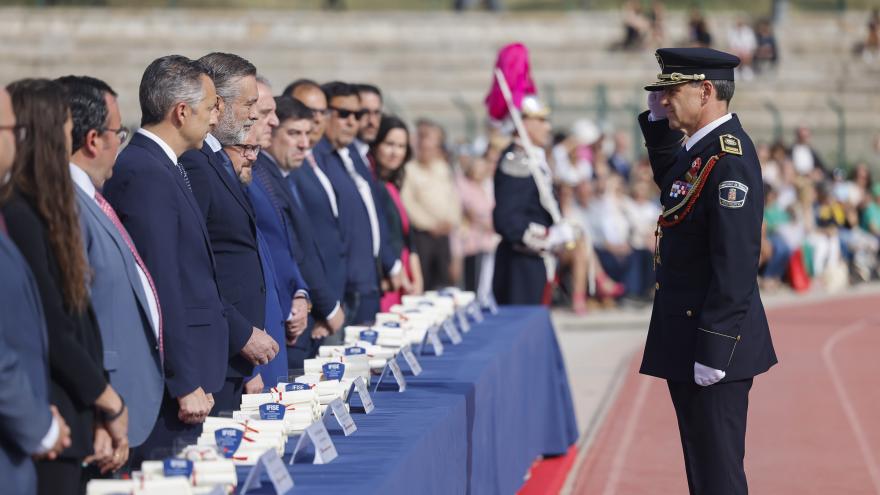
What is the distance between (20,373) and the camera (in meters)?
3.67

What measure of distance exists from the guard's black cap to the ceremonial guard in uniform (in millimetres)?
4152

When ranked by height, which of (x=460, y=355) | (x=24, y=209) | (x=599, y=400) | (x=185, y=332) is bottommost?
(x=599, y=400)

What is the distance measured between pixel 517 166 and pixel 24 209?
18.9 ft

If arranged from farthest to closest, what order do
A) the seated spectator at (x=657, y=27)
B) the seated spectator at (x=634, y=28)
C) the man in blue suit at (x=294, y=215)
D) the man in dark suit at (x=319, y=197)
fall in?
the seated spectator at (x=634, y=28), the seated spectator at (x=657, y=27), the man in dark suit at (x=319, y=197), the man in blue suit at (x=294, y=215)

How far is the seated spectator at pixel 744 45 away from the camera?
88.9ft

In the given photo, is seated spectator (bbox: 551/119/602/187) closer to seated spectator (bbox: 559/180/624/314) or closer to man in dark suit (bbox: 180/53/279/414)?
seated spectator (bbox: 559/180/624/314)

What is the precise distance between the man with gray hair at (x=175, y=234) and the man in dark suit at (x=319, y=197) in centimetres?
220

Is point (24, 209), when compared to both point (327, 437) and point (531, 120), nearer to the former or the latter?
point (327, 437)

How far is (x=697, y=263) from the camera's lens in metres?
5.35

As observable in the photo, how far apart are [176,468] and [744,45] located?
79.8 feet

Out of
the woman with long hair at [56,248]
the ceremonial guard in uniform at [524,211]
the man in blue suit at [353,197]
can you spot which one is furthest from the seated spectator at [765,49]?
the woman with long hair at [56,248]

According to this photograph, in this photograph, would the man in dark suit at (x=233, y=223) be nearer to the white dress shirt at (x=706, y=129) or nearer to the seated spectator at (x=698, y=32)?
the white dress shirt at (x=706, y=129)

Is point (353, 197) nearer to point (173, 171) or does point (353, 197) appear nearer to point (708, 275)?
point (173, 171)

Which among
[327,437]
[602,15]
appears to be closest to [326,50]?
[602,15]
